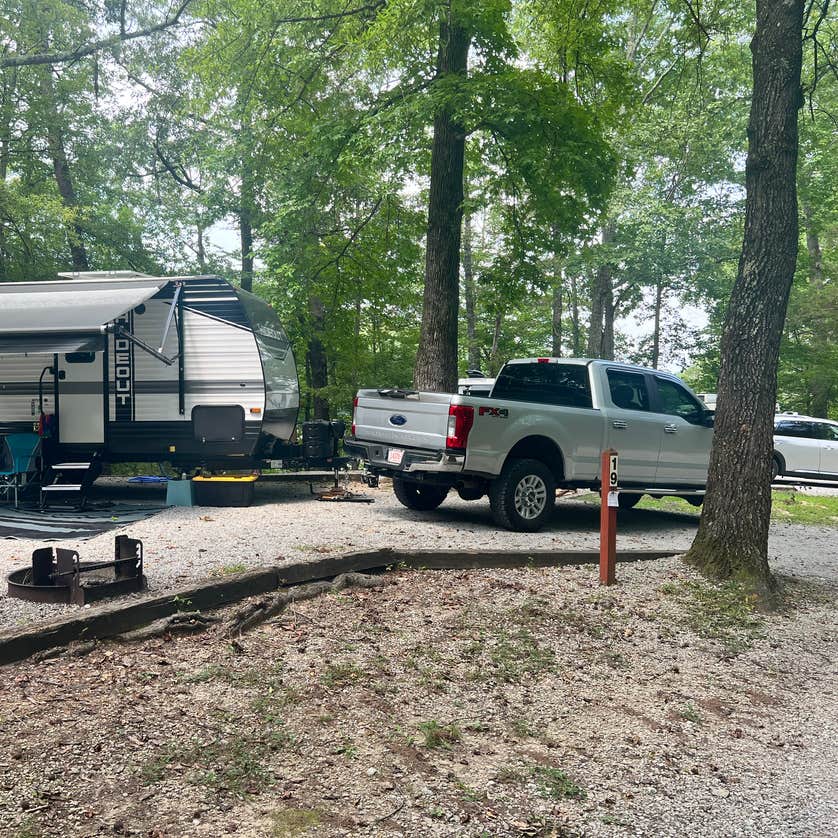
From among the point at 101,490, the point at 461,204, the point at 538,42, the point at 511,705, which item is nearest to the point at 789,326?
the point at 538,42

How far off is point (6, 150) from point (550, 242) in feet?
52.0

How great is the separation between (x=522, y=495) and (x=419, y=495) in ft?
6.17

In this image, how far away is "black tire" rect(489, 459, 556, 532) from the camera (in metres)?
9.59

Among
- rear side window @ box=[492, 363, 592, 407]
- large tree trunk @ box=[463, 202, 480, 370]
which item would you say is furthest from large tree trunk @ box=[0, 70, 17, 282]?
rear side window @ box=[492, 363, 592, 407]

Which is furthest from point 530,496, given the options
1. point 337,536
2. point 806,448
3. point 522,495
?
point 806,448

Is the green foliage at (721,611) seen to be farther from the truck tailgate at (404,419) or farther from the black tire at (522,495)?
the truck tailgate at (404,419)

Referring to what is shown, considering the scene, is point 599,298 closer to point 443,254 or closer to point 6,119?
point 443,254

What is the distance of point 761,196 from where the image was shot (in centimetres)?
724

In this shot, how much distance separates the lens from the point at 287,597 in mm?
5820

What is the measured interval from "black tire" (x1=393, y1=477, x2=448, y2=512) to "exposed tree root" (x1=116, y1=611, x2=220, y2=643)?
19.5 feet

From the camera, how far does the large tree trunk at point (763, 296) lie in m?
7.16

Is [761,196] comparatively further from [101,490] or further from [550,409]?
[101,490]

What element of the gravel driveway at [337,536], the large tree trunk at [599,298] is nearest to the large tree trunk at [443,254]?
the gravel driveway at [337,536]

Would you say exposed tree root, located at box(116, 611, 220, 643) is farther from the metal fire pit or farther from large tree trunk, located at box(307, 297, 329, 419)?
large tree trunk, located at box(307, 297, 329, 419)
